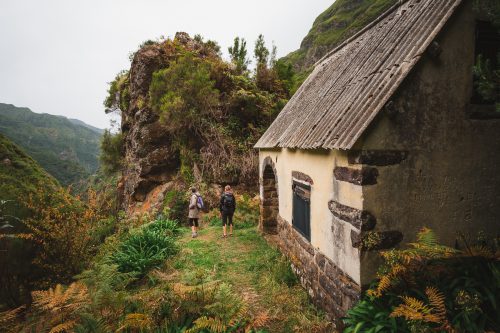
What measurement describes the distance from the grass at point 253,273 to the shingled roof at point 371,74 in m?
2.94

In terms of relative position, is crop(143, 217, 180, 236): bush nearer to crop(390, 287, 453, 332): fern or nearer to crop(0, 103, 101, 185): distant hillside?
crop(390, 287, 453, 332): fern

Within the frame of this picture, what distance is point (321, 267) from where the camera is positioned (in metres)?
4.94

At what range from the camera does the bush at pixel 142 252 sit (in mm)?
6719

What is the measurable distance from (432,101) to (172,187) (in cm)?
1186

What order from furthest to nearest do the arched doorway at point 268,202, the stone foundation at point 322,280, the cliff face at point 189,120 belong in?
the cliff face at point 189,120, the arched doorway at point 268,202, the stone foundation at point 322,280

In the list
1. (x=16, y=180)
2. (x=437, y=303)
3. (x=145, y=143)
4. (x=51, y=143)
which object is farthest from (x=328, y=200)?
(x=51, y=143)

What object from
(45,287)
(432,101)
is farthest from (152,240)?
(432,101)

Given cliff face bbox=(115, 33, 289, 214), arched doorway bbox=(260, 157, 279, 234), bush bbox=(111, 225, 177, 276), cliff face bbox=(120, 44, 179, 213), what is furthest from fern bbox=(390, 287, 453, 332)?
cliff face bbox=(120, 44, 179, 213)

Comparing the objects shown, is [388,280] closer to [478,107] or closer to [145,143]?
[478,107]

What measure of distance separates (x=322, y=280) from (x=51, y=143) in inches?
2509

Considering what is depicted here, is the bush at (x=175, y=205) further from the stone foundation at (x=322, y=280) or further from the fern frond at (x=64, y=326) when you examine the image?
the fern frond at (x=64, y=326)

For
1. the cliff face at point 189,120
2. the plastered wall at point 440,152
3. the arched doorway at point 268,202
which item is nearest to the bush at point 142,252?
the arched doorway at point 268,202

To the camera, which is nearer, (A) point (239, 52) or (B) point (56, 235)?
(B) point (56, 235)

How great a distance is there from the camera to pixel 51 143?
5366cm
